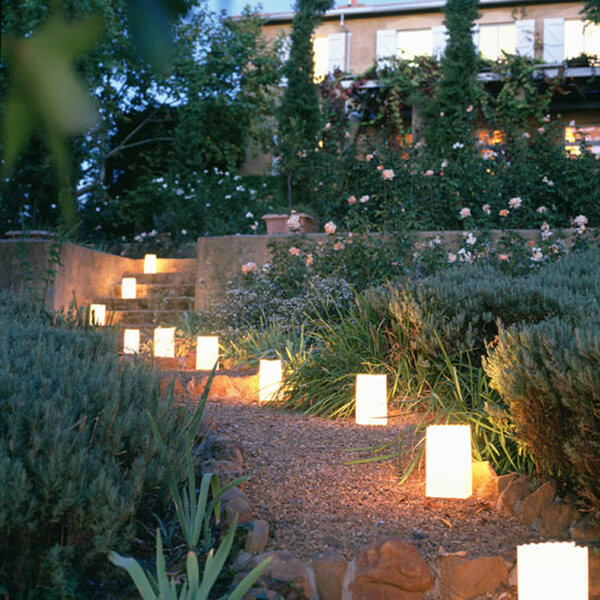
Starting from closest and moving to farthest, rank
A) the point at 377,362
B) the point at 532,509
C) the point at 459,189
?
1. the point at 532,509
2. the point at 377,362
3. the point at 459,189

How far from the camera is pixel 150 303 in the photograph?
7133 millimetres

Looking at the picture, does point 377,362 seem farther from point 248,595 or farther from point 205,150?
point 205,150

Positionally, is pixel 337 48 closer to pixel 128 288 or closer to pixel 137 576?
pixel 128 288

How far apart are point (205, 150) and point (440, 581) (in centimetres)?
1038

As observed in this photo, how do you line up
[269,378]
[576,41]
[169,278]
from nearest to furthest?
[269,378] → [169,278] → [576,41]

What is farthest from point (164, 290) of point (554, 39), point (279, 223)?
point (554, 39)

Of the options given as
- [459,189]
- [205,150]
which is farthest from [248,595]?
[205,150]

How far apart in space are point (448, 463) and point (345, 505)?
1.43 feet

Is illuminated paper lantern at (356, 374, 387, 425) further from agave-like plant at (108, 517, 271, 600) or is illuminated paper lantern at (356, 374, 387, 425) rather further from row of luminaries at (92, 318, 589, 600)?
agave-like plant at (108, 517, 271, 600)

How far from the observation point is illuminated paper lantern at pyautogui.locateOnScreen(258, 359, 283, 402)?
413 cm

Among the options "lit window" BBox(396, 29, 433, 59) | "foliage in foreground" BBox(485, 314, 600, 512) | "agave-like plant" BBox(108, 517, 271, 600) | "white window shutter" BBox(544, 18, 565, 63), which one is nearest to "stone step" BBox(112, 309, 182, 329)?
"foliage in foreground" BBox(485, 314, 600, 512)

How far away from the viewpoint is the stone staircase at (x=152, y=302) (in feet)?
22.4

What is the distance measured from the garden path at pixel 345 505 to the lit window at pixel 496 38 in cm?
1279

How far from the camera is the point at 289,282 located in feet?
19.6
